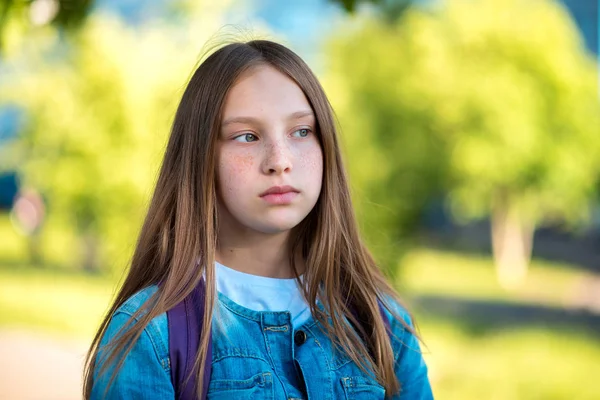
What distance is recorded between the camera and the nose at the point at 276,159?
55.1 inches

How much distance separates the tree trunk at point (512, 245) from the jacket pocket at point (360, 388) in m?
5.31

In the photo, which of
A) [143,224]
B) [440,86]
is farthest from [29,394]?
[143,224]

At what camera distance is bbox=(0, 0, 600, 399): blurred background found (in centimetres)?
609

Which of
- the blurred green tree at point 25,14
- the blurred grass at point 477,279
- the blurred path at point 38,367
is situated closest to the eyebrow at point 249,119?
the blurred green tree at point 25,14

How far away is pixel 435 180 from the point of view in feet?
21.1

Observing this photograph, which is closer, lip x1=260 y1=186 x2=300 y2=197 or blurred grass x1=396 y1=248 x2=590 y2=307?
lip x1=260 y1=186 x2=300 y2=197

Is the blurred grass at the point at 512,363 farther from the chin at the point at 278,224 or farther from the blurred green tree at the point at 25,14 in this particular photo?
the chin at the point at 278,224

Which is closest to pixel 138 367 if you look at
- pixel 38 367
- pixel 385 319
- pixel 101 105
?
pixel 385 319

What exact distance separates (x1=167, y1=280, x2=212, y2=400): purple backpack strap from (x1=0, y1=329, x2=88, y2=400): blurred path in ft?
13.0

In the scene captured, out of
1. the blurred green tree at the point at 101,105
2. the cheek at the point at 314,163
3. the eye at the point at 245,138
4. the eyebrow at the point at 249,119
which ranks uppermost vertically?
the blurred green tree at the point at 101,105

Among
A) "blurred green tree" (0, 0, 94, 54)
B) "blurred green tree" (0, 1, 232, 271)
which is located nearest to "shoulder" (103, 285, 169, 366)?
"blurred green tree" (0, 0, 94, 54)

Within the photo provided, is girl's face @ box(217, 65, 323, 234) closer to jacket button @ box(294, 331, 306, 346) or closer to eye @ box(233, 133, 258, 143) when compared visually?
eye @ box(233, 133, 258, 143)

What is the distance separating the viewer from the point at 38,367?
5.73 metres

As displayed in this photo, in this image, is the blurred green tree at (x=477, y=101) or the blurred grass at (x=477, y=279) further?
the blurred grass at (x=477, y=279)
